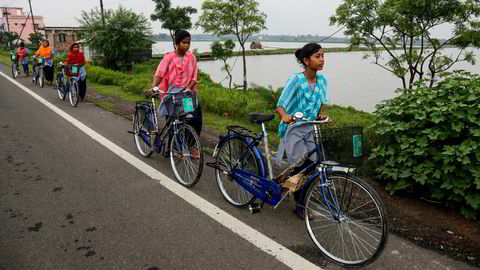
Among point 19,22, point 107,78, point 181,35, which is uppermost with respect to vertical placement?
point 19,22

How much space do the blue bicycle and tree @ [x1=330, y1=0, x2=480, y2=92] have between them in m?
11.0

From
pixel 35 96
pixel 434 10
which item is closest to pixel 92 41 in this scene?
pixel 35 96

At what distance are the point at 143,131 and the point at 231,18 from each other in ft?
86.5

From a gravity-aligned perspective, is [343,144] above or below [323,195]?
above

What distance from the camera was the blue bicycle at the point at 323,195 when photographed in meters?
2.81

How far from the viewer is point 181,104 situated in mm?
4828

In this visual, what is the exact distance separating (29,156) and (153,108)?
210cm

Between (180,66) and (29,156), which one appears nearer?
(180,66)

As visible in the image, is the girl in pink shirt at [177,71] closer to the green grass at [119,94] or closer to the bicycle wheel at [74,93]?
the bicycle wheel at [74,93]

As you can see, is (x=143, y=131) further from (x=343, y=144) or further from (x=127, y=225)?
(x=343, y=144)

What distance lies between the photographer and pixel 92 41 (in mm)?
27375

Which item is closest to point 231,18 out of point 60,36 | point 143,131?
point 143,131

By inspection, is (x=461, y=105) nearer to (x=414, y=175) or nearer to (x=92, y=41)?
(x=414, y=175)

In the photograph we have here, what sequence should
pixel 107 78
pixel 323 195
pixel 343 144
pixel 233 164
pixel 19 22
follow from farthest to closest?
pixel 19 22, pixel 107 78, pixel 233 164, pixel 323 195, pixel 343 144
